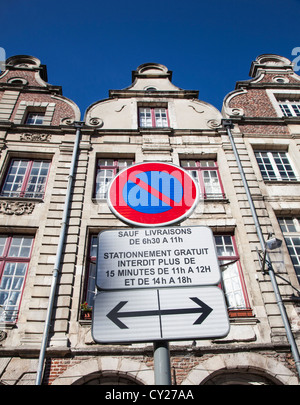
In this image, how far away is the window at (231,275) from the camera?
755 centimetres

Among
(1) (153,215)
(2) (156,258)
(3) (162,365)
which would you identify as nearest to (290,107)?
(1) (153,215)

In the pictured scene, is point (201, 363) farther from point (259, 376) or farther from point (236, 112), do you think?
point (236, 112)

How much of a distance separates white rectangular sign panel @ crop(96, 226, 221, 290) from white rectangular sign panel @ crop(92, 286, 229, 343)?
0.07m

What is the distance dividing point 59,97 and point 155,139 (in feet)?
16.5

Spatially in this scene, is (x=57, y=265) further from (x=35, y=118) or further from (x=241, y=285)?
(x=35, y=118)

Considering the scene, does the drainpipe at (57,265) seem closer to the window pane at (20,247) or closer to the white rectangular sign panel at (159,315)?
the window pane at (20,247)

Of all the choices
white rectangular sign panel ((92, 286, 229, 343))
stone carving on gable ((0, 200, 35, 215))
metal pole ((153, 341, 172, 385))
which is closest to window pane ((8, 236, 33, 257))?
stone carving on gable ((0, 200, 35, 215))

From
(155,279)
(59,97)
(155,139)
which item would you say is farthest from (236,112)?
(155,279)

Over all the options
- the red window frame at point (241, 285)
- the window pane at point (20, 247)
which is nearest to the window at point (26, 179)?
the window pane at point (20, 247)

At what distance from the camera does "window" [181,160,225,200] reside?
9.84 metres

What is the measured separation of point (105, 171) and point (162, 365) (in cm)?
907

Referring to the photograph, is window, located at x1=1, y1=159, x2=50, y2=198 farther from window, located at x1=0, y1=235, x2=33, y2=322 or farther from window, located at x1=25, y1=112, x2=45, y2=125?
window, located at x1=25, y1=112, x2=45, y2=125

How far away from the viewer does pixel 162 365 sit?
1.87 meters

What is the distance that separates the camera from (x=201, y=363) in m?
6.29
